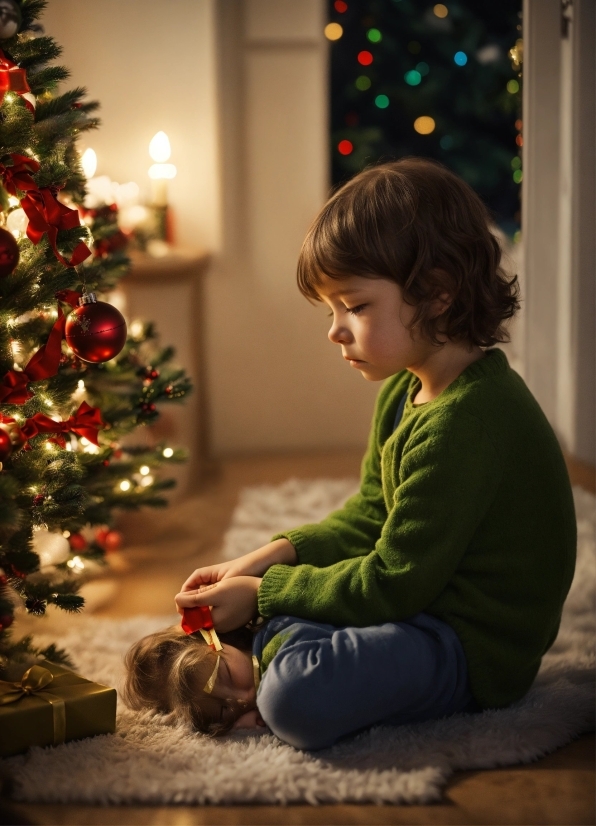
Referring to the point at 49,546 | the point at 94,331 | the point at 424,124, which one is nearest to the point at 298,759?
the point at 49,546

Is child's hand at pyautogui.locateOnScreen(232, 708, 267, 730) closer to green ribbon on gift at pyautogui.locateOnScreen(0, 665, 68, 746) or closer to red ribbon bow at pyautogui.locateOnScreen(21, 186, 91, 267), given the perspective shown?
green ribbon on gift at pyautogui.locateOnScreen(0, 665, 68, 746)

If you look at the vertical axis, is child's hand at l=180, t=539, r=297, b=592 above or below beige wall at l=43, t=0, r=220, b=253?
below

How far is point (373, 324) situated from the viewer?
1.39 metres

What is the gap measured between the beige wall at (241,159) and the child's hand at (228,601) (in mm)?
1491

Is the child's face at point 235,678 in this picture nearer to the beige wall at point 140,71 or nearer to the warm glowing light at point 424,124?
the beige wall at point 140,71

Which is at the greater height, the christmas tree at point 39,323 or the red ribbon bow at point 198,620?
the christmas tree at point 39,323

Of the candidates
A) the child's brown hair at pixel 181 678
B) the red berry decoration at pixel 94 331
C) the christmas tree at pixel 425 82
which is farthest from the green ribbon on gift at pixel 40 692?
the christmas tree at pixel 425 82

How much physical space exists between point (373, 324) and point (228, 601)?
0.46m

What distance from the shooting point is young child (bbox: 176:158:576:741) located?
1334mm

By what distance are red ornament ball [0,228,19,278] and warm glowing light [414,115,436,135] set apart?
229 cm

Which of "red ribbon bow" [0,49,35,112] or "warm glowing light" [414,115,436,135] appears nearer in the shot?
"red ribbon bow" [0,49,35,112]

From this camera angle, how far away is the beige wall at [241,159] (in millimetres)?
2971

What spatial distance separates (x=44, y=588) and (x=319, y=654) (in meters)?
0.48

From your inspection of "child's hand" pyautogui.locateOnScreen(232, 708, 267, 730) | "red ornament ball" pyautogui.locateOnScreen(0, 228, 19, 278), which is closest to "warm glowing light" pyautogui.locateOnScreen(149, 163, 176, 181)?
"red ornament ball" pyautogui.locateOnScreen(0, 228, 19, 278)
